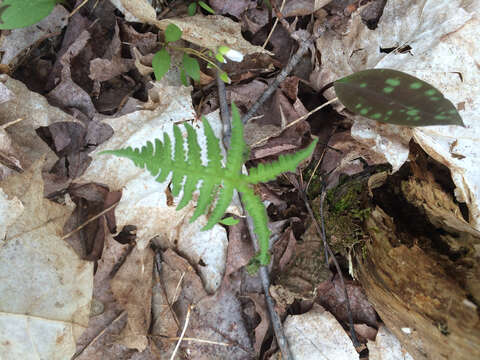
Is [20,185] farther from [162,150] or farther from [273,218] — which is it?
[273,218]

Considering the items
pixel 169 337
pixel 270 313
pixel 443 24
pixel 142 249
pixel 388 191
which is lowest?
pixel 169 337

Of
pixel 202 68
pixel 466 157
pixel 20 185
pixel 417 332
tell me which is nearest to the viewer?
pixel 466 157

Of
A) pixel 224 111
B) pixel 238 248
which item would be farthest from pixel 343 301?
pixel 224 111

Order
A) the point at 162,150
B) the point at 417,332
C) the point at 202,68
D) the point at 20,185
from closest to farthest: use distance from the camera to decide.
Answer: the point at 162,150, the point at 417,332, the point at 20,185, the point at 202,68

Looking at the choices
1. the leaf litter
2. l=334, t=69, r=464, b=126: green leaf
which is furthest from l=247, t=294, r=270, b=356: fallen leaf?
l=334, t=69, r=464, b=126: green leaf

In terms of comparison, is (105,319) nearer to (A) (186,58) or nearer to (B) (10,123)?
(B) (10,123)

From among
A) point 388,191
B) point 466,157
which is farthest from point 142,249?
point 466,157
